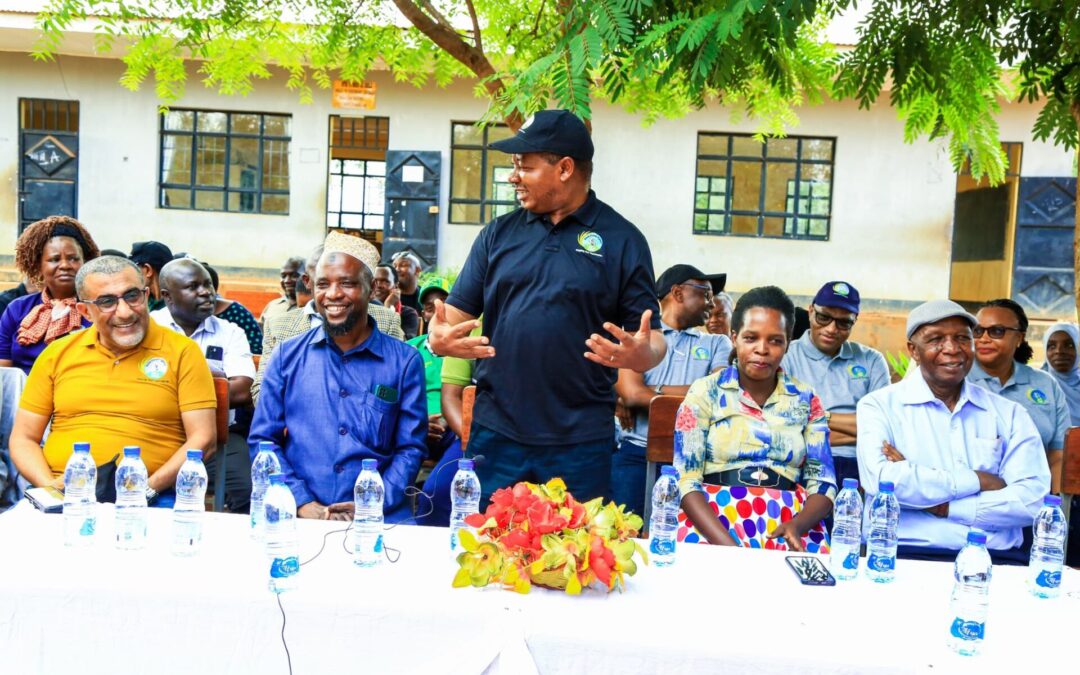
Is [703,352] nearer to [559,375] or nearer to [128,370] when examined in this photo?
[559,375]

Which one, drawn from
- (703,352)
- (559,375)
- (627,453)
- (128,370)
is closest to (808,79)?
(703,352)

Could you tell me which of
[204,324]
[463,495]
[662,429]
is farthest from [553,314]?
[204,324]

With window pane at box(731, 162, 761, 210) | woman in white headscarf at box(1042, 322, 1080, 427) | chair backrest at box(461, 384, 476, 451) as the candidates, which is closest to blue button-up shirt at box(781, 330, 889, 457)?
woman in white headscarf at box(1042, 322, 1080, 427)

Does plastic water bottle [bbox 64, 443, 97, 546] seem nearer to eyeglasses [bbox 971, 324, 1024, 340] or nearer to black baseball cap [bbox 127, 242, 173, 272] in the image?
black baseball cap [bbox 127, 242, 173, 272]

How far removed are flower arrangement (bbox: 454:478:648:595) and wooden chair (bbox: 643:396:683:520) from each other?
1.55 m

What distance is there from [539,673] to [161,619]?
39.6 inches

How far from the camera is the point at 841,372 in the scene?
5.47 metres

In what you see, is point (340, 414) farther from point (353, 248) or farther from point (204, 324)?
point (204, 324)

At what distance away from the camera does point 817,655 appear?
7.52ft

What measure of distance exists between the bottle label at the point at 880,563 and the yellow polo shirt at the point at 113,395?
9.26ft

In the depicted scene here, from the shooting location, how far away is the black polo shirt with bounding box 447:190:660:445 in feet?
11.3

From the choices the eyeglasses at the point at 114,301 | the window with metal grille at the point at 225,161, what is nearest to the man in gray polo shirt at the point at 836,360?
the eyeglasses at the point at 114,301

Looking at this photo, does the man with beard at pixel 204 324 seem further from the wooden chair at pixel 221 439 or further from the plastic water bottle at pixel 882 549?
the plastic water bottle at pixel 882 549

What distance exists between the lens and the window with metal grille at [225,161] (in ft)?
43.7
